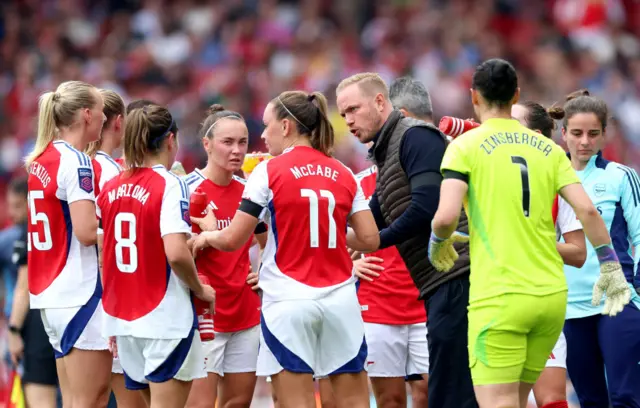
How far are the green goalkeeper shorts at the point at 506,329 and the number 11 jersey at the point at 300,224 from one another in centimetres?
108

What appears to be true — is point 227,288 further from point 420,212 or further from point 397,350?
point 420,212

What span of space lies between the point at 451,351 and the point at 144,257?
1.84 m

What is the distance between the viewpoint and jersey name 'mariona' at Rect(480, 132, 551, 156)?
5504 millimetres

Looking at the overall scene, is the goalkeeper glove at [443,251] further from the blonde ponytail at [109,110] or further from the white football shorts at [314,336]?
the blonde ponytail at [109,110]

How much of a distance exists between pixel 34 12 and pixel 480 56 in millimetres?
7849

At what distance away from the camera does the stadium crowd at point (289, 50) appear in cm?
1711

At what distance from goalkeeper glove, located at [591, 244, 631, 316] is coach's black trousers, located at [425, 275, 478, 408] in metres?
0.90

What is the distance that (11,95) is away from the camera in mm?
17672

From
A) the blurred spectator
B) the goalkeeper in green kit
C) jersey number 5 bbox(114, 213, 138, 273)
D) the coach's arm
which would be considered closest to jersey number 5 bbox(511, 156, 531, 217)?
the goalkeeper in green kit

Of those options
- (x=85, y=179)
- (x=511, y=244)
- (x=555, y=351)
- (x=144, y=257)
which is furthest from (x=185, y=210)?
(x=555, y=351)

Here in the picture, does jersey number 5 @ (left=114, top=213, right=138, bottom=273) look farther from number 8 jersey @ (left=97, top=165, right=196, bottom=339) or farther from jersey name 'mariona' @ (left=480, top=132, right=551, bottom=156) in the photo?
jersey name 'mariona' @ (left=480, top=132, right=551, bottom=156)

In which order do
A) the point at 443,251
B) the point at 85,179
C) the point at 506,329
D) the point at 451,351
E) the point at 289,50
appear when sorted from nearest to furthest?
the point at 506,329 → the point at 443,251 → the point at 451,351 → the point at 85,179 → the point at 289,50

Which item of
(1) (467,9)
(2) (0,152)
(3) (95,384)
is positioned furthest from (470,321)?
(1) (467,9)

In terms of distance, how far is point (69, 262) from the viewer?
6.61 metres
